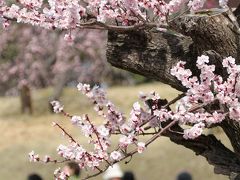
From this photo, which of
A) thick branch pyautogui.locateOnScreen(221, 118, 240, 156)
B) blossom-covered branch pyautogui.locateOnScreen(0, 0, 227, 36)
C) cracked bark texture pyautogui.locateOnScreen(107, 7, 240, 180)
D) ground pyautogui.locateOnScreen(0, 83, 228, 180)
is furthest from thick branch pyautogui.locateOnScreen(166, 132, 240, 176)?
ground pyautogui.locateOnScreen(0, 83, 228, 180)

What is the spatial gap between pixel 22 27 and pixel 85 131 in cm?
1989

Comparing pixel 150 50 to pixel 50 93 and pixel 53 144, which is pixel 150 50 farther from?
pixel 50 93

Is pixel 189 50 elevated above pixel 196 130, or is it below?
above

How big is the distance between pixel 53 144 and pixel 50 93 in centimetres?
614

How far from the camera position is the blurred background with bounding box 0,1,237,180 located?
16.4 meters

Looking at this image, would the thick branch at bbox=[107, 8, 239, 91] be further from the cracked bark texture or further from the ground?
the ground

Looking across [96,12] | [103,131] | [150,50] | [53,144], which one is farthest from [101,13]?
[53,144]

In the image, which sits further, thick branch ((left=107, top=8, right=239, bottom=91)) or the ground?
the ground

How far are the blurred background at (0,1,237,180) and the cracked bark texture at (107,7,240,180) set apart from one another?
1049cm

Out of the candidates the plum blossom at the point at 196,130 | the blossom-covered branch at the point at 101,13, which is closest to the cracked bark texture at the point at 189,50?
the blossom-covered branch at the point at 101,13

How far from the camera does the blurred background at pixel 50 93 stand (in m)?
16.4

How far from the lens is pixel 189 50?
15.0 ft

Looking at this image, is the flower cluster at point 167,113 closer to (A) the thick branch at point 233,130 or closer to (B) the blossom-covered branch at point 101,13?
(A) the thick branch at point 233,130

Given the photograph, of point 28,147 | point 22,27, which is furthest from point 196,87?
point 22,27
